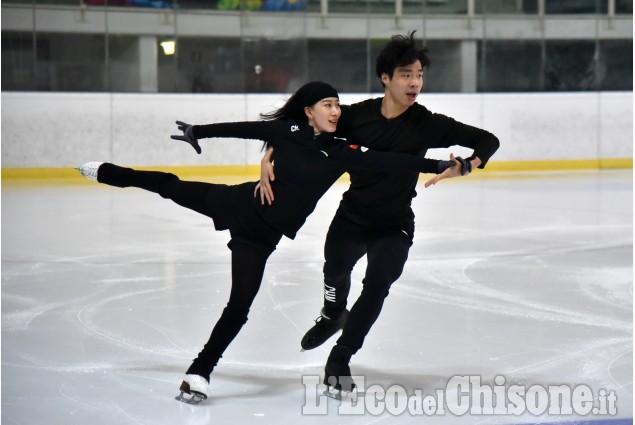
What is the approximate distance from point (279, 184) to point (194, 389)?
0.79 m

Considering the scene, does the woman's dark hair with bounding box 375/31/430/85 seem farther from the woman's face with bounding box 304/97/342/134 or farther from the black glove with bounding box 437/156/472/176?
the black glove with bounding box 437/156/472/176

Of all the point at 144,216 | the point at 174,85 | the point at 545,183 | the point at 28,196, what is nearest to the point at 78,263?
the point at 144,216

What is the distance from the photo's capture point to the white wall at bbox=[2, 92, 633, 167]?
653 inches

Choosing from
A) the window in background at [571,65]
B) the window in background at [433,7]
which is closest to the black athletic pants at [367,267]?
the window in background at [433,7]

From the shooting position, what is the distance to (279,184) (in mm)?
3559

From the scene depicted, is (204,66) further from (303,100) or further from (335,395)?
(335,395)

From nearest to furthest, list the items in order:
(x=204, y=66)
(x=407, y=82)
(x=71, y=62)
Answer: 1. (x=407, y=82)
2. (x=71, y=62)
3. (x=204, y=66)

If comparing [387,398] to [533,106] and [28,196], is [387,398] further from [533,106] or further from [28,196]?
[533,106]

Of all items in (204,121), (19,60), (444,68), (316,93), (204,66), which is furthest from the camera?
(444,68)

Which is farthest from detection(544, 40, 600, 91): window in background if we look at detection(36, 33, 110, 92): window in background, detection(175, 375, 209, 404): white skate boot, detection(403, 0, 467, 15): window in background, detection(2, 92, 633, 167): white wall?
detection(175, 375, 209, 404): white skate boot

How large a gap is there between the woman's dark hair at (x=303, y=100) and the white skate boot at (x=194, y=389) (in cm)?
90

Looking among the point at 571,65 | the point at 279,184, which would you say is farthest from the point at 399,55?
the point at 571,65

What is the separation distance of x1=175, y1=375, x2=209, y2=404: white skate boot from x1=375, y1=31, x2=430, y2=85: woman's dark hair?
1.34 m

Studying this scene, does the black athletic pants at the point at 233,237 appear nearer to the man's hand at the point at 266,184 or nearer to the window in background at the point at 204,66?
the man's hand at the point at 266,184
